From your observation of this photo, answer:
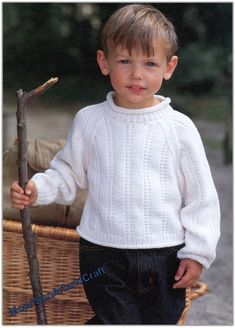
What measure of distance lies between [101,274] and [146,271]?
0.13 metres

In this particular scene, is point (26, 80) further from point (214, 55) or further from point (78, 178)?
point (78, 178)

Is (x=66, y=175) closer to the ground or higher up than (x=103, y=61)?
closer to the ground

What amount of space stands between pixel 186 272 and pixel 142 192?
260mm

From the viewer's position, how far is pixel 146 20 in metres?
1.85

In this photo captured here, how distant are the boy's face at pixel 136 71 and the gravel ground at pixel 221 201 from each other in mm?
1326

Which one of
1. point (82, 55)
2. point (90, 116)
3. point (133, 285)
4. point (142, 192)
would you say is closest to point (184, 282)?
point (133, 285)

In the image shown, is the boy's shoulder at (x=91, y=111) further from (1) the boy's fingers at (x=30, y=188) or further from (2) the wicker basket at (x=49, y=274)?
(2) the wicker basket at (x=49, y=274)

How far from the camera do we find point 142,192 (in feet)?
6.24

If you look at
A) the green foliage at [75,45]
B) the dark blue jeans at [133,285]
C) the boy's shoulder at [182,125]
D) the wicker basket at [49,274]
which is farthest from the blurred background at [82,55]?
the boy's shoulder at [182,125]

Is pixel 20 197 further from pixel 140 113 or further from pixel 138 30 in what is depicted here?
pixel 138 30

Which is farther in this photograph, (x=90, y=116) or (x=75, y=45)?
(x=75, y=45)

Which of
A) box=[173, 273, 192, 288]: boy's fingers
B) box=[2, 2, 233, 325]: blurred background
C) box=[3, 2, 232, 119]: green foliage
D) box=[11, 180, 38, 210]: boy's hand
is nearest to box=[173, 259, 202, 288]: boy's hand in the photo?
box=[173, 273, 192, 288]: boy's fingers

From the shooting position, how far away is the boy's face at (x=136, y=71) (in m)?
1.86

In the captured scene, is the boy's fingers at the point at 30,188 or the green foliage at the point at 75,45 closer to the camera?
the boy's fingers at the point at 30,188
